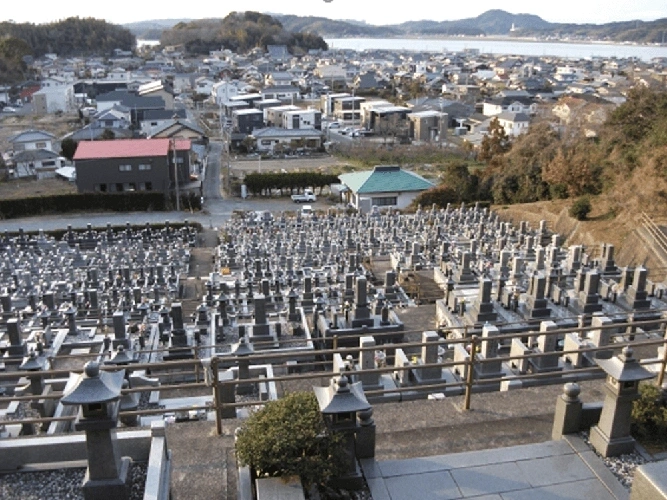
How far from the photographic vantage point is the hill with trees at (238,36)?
12219cm

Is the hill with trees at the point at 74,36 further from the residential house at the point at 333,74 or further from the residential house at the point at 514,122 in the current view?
the residential house at the point at 514,122

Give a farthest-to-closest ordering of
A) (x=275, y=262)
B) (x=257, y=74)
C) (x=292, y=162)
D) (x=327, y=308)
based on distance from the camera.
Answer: (x=257, y=74), (x=292, y=162), (x=275, y=262), (x=327, y=308)

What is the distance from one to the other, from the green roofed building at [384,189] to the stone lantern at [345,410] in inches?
1060

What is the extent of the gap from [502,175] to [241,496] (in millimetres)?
26714

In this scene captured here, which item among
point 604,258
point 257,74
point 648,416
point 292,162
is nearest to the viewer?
point 648,416

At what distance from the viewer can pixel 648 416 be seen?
15.0 ft

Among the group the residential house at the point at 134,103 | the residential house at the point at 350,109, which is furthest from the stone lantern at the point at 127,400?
the residential house at the point at 350,109

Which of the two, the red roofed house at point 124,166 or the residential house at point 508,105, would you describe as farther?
the residential house at point 508,105

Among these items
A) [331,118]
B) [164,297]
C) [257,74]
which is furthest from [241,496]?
[257,74]

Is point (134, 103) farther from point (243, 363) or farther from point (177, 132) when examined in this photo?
point (243, 363)

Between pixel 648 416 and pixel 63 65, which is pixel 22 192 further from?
pixel 63 65

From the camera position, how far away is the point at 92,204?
31.2 meters

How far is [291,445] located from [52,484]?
1.82m

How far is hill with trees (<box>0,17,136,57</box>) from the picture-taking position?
105 meters
